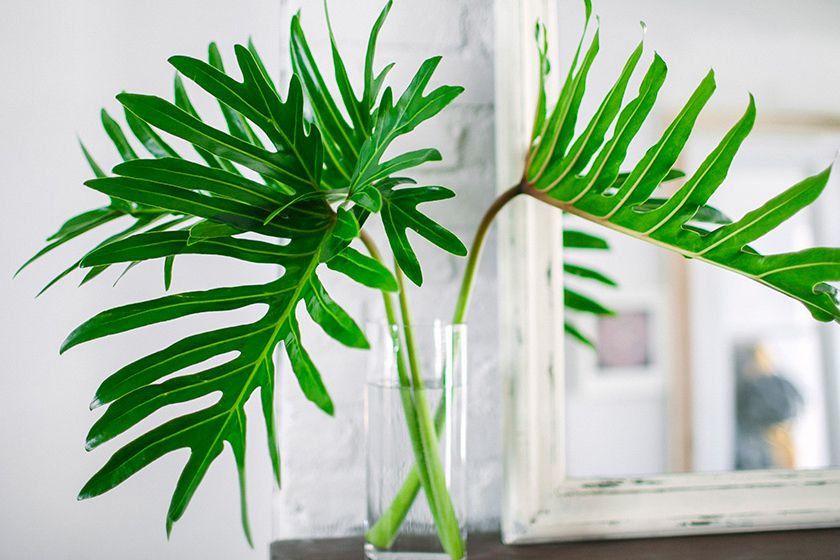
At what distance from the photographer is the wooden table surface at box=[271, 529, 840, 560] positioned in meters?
0.84

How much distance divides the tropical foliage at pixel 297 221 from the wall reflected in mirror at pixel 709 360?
0.63ft

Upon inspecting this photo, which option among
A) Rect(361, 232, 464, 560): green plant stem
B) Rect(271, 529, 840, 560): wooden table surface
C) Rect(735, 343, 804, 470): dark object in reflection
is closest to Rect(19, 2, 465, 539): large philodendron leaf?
Rect(361, 232, 464, 560): green plant stem

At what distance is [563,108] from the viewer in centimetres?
75

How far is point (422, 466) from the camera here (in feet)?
2.49

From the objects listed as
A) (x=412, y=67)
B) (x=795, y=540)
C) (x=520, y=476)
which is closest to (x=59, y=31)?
(x=412, y=67)

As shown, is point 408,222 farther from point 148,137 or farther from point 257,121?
point 148,137

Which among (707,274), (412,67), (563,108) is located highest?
(412,67)

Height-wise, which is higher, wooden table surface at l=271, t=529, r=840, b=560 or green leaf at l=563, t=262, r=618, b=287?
green leaf at l=563, t=262, r=618, b=287

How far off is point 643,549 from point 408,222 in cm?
54

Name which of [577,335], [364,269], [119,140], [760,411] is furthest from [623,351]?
[119,140]

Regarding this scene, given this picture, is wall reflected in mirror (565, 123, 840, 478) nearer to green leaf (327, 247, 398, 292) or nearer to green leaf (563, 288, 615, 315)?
green leaf (563, 288, 615, 315)

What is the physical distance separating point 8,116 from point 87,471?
504mm

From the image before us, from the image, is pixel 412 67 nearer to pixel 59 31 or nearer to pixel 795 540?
pixel 59 31

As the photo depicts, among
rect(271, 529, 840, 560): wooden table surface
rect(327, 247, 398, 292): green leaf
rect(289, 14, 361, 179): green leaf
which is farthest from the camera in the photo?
rect(271, 529, 840, 560): wooden table surface
